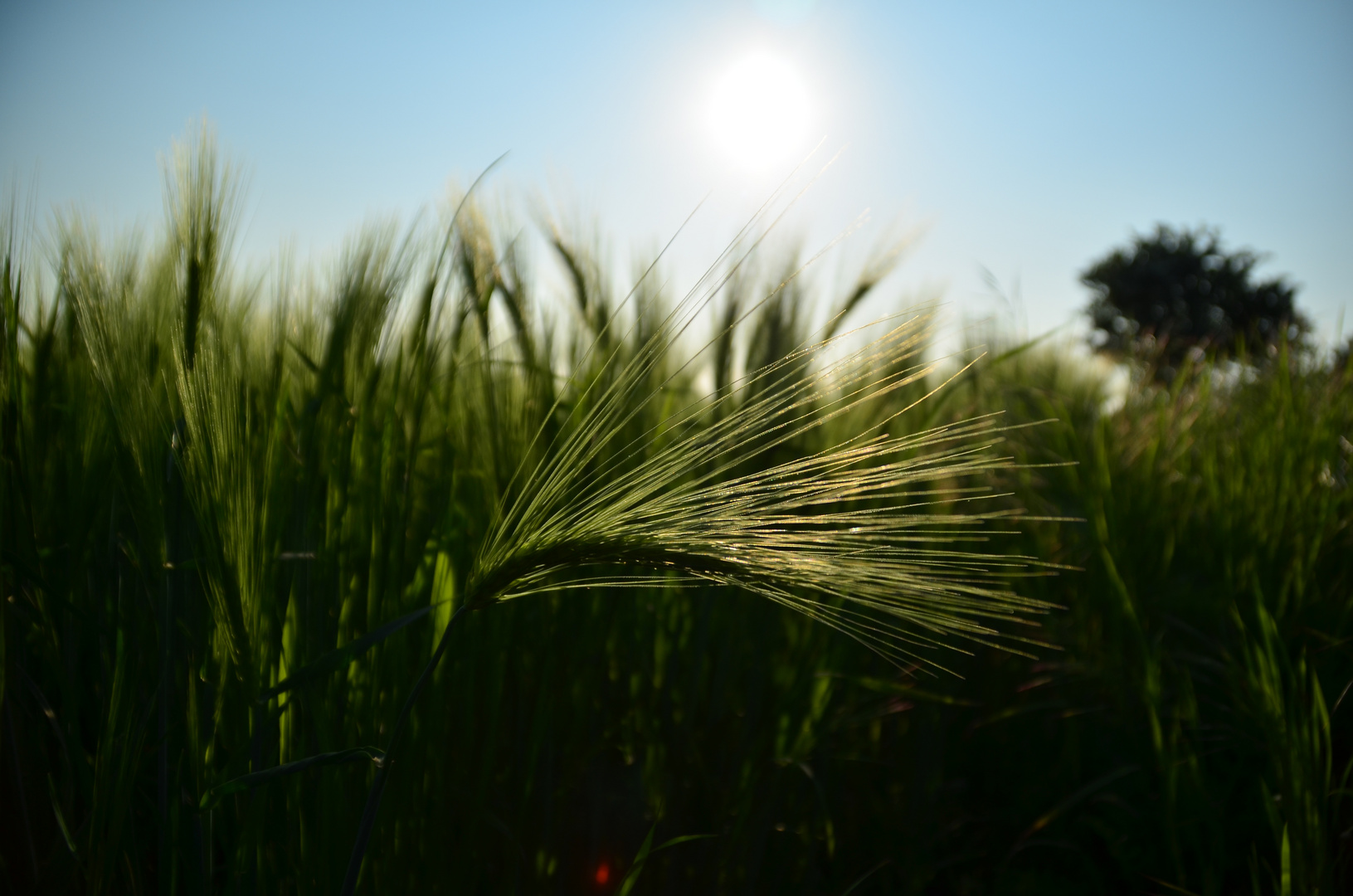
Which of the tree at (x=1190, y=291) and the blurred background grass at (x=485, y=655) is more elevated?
the tree at (x=1190, y=291)

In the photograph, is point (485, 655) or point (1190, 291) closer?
point (485, 655)

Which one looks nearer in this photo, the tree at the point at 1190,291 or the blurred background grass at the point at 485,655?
the blurred background grass at the point at 485,655

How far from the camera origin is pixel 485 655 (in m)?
1.18

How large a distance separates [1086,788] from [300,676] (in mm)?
1451

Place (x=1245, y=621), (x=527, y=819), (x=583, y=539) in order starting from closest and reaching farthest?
(x=583, y=539)
(x=527, y=819)
(x=1245, y=621)

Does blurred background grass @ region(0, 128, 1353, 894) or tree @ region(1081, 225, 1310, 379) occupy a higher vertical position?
tree @ region(1081, 225, 1310, 379)

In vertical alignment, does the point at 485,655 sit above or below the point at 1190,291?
below

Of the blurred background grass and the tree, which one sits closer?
the blurred background grass

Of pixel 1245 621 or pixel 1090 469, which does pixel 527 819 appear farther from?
pixel 1245 621

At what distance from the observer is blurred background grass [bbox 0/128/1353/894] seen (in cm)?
85

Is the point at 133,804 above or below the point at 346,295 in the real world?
below

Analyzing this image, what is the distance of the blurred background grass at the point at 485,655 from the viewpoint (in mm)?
851

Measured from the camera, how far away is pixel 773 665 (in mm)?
1528

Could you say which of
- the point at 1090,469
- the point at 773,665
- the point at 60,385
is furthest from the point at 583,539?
the point at 1090,469
